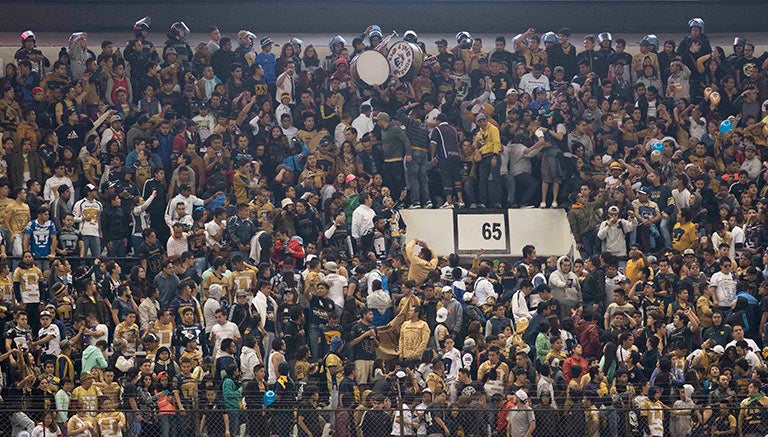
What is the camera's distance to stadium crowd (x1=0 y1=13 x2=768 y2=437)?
23.2 m

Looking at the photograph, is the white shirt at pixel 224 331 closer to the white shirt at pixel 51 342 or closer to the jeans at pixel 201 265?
the jeans at pixel 201 265

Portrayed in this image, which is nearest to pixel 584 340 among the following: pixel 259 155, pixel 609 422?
pixel 609 422

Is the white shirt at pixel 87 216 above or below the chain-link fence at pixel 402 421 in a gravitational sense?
above

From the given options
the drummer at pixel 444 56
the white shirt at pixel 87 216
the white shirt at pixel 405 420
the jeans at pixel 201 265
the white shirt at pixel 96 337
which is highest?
the drummer at pixel 444 56

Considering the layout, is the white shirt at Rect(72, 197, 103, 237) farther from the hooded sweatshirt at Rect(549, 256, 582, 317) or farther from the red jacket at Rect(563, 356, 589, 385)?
the red jacket at Rect(563, 356, 589, 385)

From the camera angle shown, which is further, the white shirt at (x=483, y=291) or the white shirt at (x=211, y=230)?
the white shirt at (x=211, y=230)

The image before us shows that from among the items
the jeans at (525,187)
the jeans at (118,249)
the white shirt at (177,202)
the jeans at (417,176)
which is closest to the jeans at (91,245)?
the jeans at (118,249)

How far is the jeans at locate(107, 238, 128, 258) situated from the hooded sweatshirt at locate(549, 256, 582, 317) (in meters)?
6.98

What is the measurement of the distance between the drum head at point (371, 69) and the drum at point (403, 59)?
153 millimetres

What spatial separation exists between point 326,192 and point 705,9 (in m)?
11.8

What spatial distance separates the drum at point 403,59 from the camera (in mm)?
31656

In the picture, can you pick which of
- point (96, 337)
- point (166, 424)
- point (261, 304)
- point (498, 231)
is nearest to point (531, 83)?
point (498, 231)

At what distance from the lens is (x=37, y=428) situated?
22.1 meters

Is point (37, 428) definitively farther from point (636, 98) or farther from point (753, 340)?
point (636, 98)
